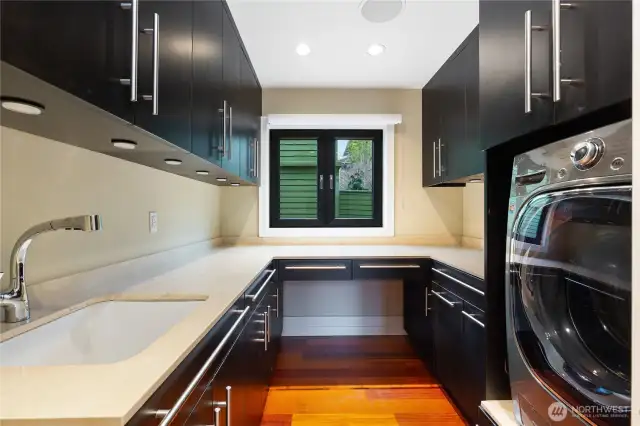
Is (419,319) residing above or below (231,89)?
below

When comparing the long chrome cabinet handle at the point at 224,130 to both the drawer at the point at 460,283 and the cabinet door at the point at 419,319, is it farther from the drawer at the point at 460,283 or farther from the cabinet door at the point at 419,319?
the cabinet door at the point at 419,319

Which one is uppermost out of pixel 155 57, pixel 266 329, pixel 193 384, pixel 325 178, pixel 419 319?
pixel 155 57

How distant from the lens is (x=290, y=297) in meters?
3.29

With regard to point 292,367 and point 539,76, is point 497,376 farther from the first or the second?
point 292,367

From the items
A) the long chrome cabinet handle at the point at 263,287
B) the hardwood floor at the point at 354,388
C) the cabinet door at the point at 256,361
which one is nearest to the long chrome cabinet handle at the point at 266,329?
the cabinet door at the point at 256,361

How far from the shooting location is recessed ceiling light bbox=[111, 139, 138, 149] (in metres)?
1.17

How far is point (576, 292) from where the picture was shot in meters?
0.89

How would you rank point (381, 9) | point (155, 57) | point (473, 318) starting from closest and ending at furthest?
point (155, 57), point (473, 318), point (381, 9)

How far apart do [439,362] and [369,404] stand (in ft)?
1.69

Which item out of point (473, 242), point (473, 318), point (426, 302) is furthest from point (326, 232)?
point (473, 318)

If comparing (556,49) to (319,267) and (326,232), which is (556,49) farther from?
(326,232)

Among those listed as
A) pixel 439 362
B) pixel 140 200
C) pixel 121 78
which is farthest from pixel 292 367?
pixel 121 78

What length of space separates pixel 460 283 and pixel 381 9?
1.48 meters

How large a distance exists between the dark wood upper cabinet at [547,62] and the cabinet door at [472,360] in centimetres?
88
